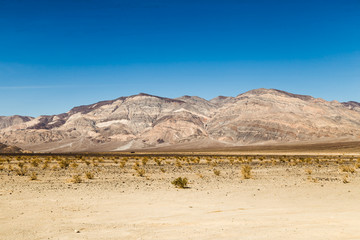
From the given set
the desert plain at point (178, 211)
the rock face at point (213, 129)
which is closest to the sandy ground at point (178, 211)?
the desert plain at point (178, 211)

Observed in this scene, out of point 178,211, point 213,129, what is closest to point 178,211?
point 178,211

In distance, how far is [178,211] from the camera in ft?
38.3

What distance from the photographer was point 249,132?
14862cm

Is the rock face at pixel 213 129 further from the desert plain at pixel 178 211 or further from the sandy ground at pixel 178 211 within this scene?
the sandy ground at pixel 178 211

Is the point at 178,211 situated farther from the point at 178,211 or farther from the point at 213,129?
the point at 213,129

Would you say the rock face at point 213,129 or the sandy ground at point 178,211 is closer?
the sandy ground at point 178,211

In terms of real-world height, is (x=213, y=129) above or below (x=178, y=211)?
above

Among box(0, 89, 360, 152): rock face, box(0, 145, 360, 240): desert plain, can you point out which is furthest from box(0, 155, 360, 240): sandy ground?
box(0, 89, 360, 152): rock face

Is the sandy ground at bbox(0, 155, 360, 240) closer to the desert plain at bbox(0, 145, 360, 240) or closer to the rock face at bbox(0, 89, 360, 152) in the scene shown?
the desert plain at bbox(0, 145, 360, 240)

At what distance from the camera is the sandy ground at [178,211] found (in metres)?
8.57

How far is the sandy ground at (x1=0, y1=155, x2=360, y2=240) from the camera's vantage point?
8570 millimetres

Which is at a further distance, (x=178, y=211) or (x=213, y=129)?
(x=213, y=129)

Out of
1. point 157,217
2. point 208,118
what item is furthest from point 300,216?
point 208,118

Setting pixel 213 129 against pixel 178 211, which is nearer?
pixel 178 211
